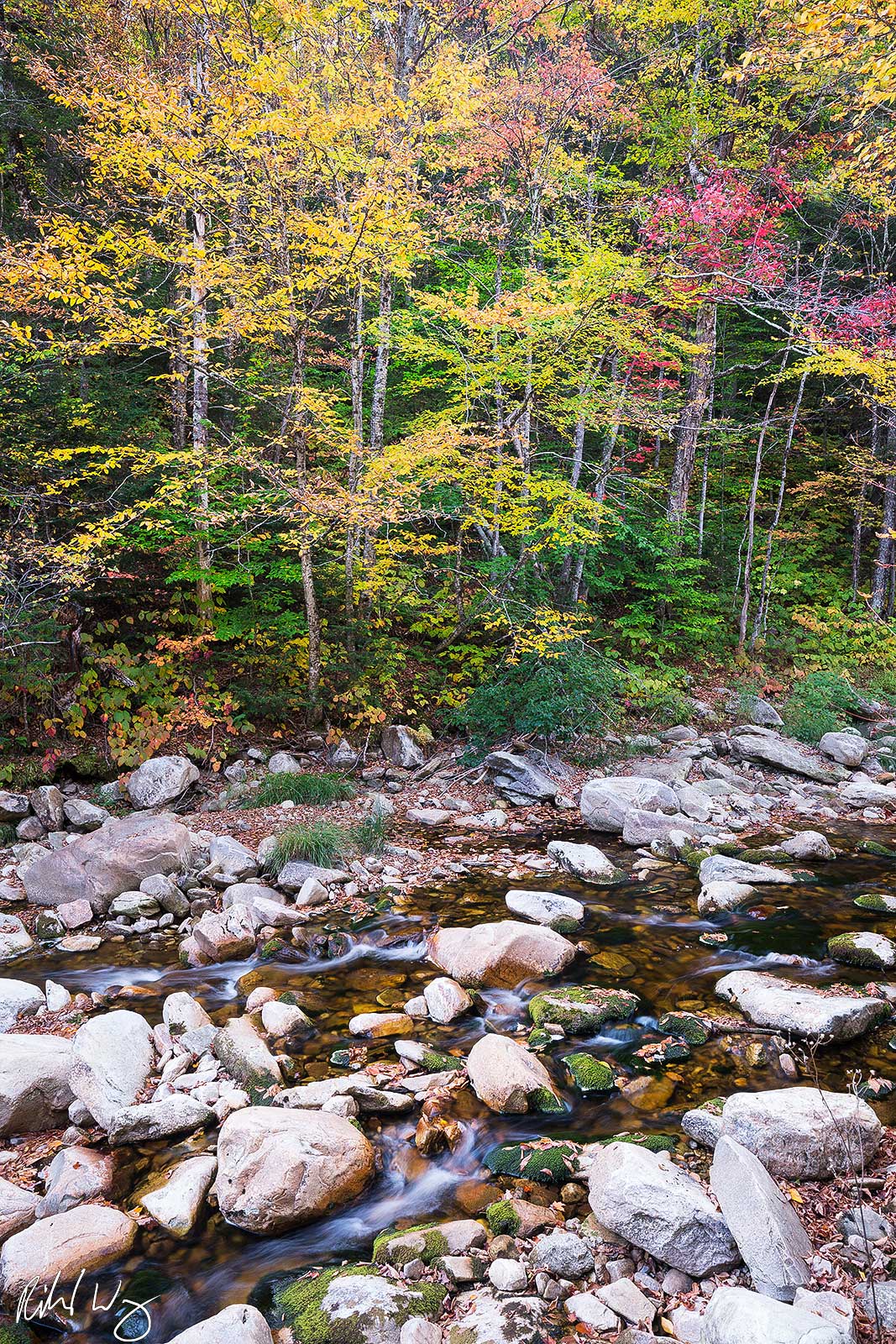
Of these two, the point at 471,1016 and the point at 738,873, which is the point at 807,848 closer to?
the point at 738,873

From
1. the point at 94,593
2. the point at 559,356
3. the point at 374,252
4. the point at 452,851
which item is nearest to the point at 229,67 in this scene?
the point at 374,252

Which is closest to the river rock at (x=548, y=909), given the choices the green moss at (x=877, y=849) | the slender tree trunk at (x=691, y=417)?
the green moss at (x=877, y=849)

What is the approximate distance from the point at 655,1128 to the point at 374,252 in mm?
8896

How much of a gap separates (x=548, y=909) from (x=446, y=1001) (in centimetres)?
157

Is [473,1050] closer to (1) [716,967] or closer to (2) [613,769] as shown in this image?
(1) [716,967]

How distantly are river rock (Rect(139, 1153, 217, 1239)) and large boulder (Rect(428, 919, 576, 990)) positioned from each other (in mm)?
2204

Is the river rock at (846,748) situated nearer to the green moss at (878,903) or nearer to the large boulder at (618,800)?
the large boulder at (618,800)

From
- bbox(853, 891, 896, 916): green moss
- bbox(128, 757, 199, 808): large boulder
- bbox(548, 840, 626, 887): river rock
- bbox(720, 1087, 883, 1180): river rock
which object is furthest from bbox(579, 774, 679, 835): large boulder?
bbox(128, 757, 199, 808): large boulder

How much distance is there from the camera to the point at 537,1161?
3.44 metres

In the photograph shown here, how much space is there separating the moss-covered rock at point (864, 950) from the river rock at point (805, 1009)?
2.04 ft

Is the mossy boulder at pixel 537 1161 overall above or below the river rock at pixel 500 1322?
below

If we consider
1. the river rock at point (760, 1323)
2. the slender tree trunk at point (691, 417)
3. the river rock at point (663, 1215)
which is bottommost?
the river rock at point (663, 1215)

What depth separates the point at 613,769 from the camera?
10.1 m

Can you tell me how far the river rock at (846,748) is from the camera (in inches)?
417
